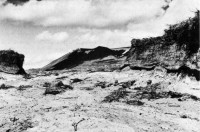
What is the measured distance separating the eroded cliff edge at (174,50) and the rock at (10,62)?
11.1 meters

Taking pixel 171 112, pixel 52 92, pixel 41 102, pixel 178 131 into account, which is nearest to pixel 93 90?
pixel 52 92

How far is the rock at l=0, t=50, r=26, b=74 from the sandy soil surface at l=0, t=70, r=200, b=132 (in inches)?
383

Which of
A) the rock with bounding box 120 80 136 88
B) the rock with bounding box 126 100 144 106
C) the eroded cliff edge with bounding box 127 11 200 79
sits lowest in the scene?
the rock with bounding box 126 100 144 106

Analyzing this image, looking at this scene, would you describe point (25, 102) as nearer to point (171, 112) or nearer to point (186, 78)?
point (171, 112)

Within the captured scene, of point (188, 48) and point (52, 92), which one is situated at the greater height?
point (188, 48)

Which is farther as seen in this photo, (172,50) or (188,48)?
(172,50)

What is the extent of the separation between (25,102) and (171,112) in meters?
6.53

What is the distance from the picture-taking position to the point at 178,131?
8.50 m

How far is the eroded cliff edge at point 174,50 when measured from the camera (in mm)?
15648

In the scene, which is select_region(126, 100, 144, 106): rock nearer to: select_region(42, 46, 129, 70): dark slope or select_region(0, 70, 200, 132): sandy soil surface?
select_region(0, 70, 200, 132): sandy soil surface

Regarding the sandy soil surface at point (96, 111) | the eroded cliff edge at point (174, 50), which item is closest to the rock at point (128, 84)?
the sandy soil surface at point (96, 111)

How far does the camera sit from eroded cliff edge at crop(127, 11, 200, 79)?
15.6 m

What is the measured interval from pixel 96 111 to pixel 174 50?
8799 mm

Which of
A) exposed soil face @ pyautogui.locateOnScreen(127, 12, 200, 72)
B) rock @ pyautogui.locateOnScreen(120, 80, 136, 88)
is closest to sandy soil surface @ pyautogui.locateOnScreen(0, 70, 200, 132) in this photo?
rock @ pyautogui.locateOnScreen(120, 80, 136, 88)
